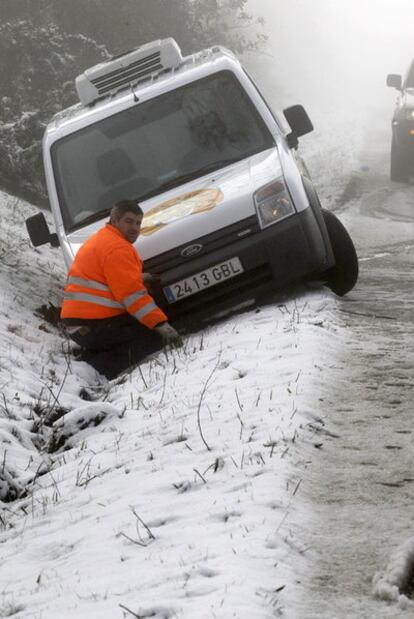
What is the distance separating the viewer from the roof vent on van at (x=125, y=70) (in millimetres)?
9062

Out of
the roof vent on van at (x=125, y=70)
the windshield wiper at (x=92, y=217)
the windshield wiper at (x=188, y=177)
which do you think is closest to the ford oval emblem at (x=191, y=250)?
the windshield wiper at (x=188, y=177)

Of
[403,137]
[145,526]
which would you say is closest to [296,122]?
[145,526]

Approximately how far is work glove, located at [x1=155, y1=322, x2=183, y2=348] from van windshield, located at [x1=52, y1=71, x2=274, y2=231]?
137 centimetres

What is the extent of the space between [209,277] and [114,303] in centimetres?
71

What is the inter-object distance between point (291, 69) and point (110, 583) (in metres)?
53.1

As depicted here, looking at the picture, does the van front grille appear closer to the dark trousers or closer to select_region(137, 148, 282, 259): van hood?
select_region(137, 148, 282, 259): van hood

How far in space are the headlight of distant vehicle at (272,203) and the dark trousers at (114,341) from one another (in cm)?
115

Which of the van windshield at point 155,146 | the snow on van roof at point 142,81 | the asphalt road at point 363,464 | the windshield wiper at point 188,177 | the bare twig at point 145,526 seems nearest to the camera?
the asphalt road at point 363,464

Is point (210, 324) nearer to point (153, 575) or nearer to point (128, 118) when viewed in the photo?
point (128, 118)

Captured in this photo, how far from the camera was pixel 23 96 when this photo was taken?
58.7 feet

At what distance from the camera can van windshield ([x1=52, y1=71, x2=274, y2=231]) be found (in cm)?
800

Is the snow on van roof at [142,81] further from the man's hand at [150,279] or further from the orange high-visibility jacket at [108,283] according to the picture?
the man's hand at [150,279]

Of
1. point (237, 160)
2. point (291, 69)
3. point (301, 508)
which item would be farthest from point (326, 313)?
point (291, 69)

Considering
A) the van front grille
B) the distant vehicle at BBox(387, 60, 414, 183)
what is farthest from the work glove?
the distant vehicle at BBox(387, 60, 414, 183)
